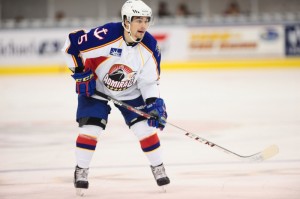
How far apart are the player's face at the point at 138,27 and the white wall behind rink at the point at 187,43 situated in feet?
31.4

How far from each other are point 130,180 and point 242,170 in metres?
0.76

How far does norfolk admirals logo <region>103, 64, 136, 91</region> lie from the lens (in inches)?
147

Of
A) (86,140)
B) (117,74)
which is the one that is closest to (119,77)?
(117,74)

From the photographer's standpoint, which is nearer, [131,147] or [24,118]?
[131,147]

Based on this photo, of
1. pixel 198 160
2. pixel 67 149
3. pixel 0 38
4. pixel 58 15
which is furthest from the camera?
pixel 58 15

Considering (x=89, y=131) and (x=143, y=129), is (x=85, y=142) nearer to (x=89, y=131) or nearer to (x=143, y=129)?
(x=89, y=131)

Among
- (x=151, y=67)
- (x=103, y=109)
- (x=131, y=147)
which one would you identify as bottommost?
(x=131, y=147)

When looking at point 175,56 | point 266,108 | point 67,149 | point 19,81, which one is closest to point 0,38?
point 19,81

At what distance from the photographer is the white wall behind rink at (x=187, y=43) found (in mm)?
13188

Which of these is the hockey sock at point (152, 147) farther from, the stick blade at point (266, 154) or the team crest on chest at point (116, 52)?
the stick blade at point (266, 154)

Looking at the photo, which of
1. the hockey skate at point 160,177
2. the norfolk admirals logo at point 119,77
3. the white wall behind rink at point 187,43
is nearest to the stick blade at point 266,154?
the hockey skate at point 160,177

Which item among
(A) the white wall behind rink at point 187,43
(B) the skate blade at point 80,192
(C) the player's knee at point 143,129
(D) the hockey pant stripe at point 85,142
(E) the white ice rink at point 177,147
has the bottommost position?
(A) the white wall behind rink at point 187,43

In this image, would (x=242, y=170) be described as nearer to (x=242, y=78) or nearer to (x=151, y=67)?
Result: (x=151, y=67)

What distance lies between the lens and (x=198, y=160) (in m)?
4.75
